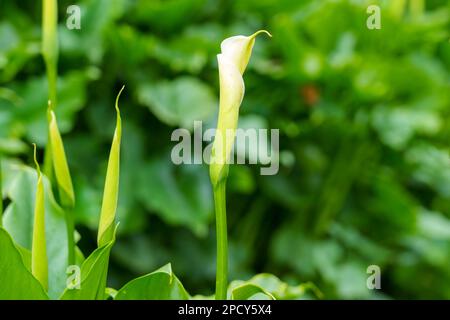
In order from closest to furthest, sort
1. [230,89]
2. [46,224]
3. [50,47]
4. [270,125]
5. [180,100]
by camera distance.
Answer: [230,89], [46,224], [50,47], [180,100], [270,125]

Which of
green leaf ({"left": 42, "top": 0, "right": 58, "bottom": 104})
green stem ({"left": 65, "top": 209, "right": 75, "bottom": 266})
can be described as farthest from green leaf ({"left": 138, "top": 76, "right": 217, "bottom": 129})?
green stem ({"left": 65, "top": 209, "right": 75, "bottom": 266})

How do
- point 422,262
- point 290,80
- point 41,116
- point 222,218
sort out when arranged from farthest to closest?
point 422,262 < point 290,80 < point 41,116 < point 222,218

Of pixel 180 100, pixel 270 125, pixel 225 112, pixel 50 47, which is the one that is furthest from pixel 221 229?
pixel 270 125

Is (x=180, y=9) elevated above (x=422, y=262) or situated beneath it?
elevated above

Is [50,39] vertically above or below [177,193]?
above

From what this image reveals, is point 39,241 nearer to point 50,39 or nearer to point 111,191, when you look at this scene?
point 111,191

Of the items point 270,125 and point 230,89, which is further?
point 270,125

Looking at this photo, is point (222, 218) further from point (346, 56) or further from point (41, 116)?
point (346, 56)
